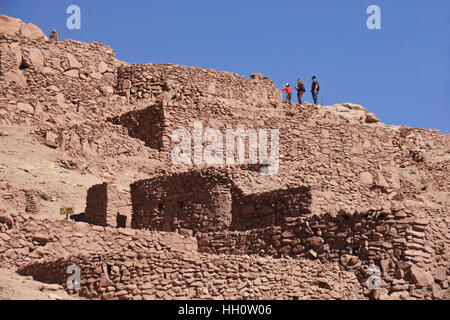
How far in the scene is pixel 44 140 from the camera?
32344mm

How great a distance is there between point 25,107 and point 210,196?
37.2 feet

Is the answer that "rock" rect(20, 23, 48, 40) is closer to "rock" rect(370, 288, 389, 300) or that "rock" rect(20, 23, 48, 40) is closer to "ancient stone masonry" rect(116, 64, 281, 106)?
"ancient stone masonry" rect(116, 64, 281, 106)

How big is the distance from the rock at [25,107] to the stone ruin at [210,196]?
6cm

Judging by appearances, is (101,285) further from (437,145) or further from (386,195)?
(437,145)

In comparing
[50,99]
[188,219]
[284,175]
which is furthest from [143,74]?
[188,219]

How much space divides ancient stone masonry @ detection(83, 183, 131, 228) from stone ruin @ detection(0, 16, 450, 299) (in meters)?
0.04

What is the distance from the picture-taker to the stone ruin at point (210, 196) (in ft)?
69.8

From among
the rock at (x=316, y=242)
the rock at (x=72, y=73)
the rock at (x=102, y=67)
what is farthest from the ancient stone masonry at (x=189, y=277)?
the rock at (x=102, y=67)

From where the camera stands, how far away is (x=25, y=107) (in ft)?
114

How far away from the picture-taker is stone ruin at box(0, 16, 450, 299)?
21.3 meters

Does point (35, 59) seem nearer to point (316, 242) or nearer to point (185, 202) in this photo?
point (185, 202)

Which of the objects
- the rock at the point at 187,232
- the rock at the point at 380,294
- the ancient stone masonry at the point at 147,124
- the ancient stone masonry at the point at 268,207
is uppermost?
the ancient stone masonry at the point at 147,124

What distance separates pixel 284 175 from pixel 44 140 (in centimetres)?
836

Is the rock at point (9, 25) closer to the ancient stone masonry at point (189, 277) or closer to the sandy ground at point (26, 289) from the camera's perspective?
the ancient stone masonry at point (189, 277)
